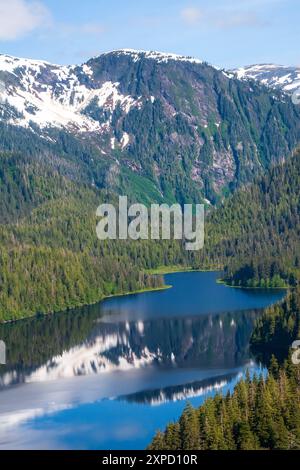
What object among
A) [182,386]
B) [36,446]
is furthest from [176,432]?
[182,386]

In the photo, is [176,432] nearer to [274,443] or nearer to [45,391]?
[274,443]

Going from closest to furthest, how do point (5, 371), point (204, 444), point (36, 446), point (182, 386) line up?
point (204, 444) < point (36, 446) < point (182, 386) < point (5, 371)

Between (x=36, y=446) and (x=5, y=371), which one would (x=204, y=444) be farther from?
(x=5, y=371)

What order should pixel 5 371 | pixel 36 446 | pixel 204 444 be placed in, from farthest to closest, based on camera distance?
pixel 5 371, pixel 36 446, pixel 204 444

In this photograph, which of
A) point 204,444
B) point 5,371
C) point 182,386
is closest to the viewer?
point 204,444

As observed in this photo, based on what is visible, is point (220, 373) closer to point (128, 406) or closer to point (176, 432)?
point (128, 406)
